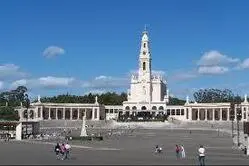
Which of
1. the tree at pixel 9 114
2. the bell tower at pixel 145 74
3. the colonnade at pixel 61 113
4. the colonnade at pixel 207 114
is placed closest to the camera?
the tree at pixel 9 114

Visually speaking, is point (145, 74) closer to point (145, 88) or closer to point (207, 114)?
point (145, 88)

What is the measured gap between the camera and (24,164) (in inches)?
1540

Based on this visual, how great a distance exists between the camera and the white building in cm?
17450

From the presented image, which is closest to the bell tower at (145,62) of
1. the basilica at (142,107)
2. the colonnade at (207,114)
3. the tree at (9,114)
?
the basilica at (142,107)

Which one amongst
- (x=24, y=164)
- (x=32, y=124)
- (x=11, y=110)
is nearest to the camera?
(x=24, y=164)

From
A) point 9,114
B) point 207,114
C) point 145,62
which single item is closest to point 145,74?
point 145,62

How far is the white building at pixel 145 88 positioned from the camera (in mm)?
174500

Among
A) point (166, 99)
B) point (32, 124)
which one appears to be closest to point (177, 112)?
point (166, 99)

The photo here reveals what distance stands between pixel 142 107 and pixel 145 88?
582 centimetres

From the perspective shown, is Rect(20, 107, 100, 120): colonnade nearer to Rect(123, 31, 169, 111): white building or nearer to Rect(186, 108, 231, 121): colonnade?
Rect(123, 31, 169, 111): white building

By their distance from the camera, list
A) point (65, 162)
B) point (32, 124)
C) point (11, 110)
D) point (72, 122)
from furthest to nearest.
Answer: point (11, 110) < point (72, 122) < point (32, 124) < point (65, 162)

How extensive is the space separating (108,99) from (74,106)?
2799 cm

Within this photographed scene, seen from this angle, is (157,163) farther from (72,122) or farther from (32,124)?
(72,122)

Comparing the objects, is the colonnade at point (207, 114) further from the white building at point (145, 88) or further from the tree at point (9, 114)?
the tree at point (9, 114)
